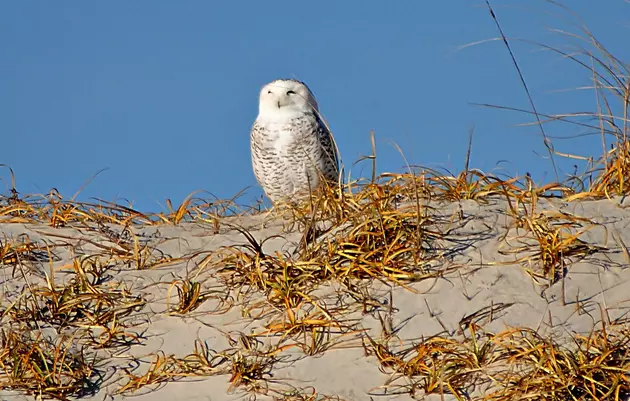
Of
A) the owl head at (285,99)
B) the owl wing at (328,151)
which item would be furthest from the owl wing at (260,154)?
the owl wing at (328,151)

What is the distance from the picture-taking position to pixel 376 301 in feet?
11.2

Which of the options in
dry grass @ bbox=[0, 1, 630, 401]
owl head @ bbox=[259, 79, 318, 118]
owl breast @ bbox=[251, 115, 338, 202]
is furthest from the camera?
owl head @ bbox=[259, 79, 318, 118]

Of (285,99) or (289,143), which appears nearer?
(289,143)

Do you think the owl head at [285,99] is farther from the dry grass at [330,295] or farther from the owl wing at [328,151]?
the dry grass at [330,295]

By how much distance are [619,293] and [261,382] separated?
1.26 m

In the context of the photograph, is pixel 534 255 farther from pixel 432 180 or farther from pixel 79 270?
pixel 79 270

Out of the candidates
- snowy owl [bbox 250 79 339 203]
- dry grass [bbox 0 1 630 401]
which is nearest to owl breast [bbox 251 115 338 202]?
snowy owl [bbox 250 79 339 203]

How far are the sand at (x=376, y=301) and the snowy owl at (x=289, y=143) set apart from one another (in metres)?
1.41

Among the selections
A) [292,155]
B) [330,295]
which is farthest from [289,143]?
[330,295]

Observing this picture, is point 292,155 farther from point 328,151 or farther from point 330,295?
point 330,295

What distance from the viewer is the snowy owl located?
5.42 meters

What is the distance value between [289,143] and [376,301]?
2.14 meters

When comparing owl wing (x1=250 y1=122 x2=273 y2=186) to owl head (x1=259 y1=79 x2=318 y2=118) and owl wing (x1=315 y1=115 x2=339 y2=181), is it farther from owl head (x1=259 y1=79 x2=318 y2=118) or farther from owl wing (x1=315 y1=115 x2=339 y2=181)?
owl wing (x1=315 y1=115 x2=339 y2=181)

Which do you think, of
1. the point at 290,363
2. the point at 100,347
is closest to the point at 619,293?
the point at 290,363
